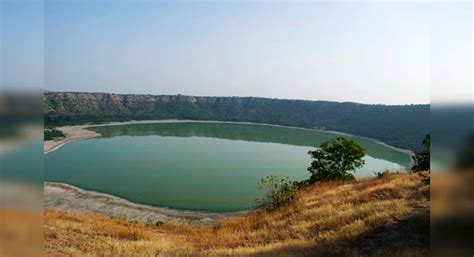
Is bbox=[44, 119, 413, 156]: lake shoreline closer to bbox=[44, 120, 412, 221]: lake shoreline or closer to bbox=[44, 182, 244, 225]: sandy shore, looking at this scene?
bbox=[44, 120, 412, 221]: lake shoreline

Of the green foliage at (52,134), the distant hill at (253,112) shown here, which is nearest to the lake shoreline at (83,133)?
the green foliage at (52,134)

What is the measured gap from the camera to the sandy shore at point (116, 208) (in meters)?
28.2

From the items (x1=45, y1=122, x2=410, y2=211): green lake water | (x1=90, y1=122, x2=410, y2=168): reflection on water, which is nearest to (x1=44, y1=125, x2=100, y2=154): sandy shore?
(x1=45, y1=122, x2=410, y2=211): green lake water

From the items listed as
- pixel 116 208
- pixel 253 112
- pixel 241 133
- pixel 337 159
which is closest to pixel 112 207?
pixel 116 208

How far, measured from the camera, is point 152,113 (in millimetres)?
151875

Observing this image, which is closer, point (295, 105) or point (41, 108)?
point (41, 108)

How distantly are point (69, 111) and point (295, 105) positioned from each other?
82.2 meters

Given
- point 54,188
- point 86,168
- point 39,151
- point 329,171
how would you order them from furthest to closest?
point 86,168 < point 54,188 < point 329,171 < point 39,151

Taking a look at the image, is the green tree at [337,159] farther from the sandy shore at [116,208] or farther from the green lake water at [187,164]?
the sandy shore at [116,208]

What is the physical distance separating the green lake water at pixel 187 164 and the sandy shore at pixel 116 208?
221 cm

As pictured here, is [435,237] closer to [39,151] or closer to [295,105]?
[39,151]

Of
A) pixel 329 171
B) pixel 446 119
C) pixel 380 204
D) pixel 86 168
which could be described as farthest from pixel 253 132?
pixel 446 119

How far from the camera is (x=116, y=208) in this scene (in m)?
31.4

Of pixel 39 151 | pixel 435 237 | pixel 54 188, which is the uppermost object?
pixel 39 151
